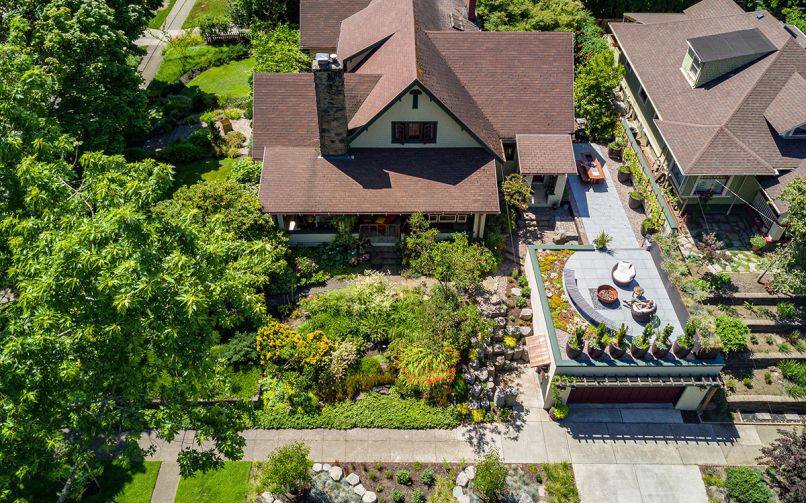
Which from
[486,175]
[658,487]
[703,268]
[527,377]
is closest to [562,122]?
[486,175]

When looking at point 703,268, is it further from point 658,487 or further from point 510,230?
point 658,487

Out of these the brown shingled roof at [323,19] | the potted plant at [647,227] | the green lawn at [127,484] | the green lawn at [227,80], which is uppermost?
the brown shingled roof at [323,19]

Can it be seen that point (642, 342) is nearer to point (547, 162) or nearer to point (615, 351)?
point (615, 351)

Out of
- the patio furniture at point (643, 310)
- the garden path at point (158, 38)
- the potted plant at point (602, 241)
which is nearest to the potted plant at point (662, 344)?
the patio furniture at point (643, 310)

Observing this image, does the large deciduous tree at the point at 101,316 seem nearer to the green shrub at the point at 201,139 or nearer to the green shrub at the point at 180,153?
the green shrub at the point at 180,153

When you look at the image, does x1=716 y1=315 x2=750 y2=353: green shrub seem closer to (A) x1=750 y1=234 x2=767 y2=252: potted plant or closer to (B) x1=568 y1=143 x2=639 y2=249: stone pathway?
(A) x1=750 y1=234 x2=767 y2=252: potted plant

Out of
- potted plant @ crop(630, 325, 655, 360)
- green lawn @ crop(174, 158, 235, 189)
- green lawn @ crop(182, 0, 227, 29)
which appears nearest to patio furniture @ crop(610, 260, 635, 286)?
potted plant @ crop(630, 325, 655, 360)
